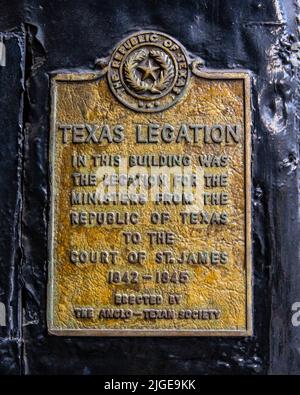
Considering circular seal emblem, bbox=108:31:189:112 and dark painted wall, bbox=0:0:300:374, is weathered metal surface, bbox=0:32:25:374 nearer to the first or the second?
dark painted wall, bbox=0:0:300:374

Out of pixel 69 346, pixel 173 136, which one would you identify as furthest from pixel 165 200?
pixel 69 346

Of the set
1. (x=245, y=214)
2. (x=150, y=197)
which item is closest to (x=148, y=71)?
(x=150, y=197)

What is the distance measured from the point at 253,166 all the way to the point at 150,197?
1.76 feet

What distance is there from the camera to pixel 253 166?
384 centimetres

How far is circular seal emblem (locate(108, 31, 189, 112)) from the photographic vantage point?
3852 millimetres

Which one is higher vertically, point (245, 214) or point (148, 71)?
point (148, 71)

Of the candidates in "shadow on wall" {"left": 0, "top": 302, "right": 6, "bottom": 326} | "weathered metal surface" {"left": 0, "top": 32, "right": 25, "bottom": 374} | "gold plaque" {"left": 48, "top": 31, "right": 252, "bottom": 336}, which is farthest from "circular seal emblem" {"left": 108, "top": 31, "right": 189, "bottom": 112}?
"shadow on wall" {"left": 0, "top": 302, "right": 6, "bottom": 326}

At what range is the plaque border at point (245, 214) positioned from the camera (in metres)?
3.77

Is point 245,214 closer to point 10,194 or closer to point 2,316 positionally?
point 10,194

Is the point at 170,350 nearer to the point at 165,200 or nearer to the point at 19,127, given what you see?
the point at 165,200

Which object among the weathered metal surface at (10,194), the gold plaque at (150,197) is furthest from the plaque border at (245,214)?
the weathered metal surface at (10,194)

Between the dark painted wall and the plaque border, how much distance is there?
3 cm

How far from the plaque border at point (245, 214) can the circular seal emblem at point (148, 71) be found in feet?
0.25

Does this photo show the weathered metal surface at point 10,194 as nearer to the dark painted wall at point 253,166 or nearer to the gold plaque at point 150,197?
the dark painted wall at point 253,166
